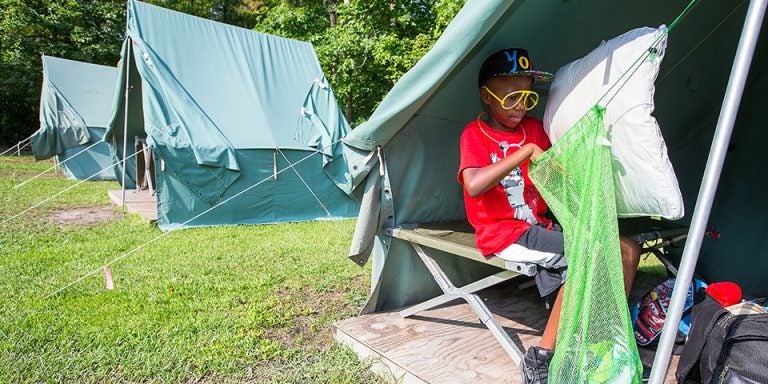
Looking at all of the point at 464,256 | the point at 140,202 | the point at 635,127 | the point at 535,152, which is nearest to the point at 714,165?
the point at 635,127

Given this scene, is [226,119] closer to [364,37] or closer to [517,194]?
[517,194]

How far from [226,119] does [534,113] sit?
4.11 meters

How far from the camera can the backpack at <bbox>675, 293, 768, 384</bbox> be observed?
155 cm

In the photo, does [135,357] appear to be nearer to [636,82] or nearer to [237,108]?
[636,82]

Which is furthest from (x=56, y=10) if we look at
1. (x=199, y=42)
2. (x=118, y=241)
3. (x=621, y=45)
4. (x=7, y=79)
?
(x=621, y=45)

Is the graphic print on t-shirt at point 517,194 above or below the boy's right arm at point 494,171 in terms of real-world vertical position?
below

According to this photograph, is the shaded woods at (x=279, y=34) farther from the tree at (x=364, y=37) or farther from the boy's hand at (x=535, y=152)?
the boy's hand at (x=535, y=152)

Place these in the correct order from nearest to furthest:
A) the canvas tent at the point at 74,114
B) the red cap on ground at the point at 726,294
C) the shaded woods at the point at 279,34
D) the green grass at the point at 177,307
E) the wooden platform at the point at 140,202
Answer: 1. the red cap on ground at the point at 726,294
2. the green grass at the point at 177,307
3. the wooden platform at the point at 140,202
4. the canvas tent at the point at 74,114
5. the shaded woods at the point at 279,34

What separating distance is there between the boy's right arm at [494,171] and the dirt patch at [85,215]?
212 inches

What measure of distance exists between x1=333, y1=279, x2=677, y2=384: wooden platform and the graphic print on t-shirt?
0.67 metres

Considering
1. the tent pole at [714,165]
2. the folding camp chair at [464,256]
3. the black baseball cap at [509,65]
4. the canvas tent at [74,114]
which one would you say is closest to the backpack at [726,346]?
the tent pole at [714,165]

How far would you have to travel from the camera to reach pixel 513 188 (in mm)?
2125

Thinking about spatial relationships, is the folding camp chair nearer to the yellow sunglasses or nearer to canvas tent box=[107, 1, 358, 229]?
the yellow sunglasses

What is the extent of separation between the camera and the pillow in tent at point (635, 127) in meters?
1.48
